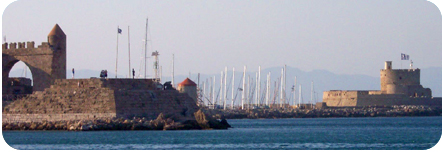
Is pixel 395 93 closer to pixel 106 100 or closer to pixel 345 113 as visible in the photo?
pixel 345 113

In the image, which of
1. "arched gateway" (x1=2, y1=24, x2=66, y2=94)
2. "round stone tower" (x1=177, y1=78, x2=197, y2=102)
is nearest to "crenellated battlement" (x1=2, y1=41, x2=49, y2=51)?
"arched gateway" (x1=2, y1=24, x2=66, y2=94)

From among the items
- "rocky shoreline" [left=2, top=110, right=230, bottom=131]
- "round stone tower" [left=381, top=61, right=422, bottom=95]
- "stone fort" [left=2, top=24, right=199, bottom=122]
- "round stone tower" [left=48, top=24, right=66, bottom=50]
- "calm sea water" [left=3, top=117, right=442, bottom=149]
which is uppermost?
"round stone tower" [left=48, top=24, right=66, bottom=50]

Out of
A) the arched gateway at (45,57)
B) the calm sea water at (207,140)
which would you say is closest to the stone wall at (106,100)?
the calm sea water at (207,140)

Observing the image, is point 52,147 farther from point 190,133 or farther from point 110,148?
point 190,133

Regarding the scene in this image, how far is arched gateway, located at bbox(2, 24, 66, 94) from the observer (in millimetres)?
47094

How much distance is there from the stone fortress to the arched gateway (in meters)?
37.3

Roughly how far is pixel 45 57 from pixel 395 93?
39.5 m

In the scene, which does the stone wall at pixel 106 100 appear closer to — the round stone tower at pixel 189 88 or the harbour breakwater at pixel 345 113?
the round stone tower at pixel 189 88

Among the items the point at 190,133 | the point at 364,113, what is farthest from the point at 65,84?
the point at 364,113

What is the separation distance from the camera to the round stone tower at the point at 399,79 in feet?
256

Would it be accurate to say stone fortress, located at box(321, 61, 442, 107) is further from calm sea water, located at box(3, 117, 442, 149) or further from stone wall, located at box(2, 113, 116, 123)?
stone wall, located at box(2, 113, 116, 123)

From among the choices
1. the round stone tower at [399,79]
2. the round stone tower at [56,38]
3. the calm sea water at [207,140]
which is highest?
the round stone tower at [56,38]

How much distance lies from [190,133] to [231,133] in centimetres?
226

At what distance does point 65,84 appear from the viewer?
43.0m
